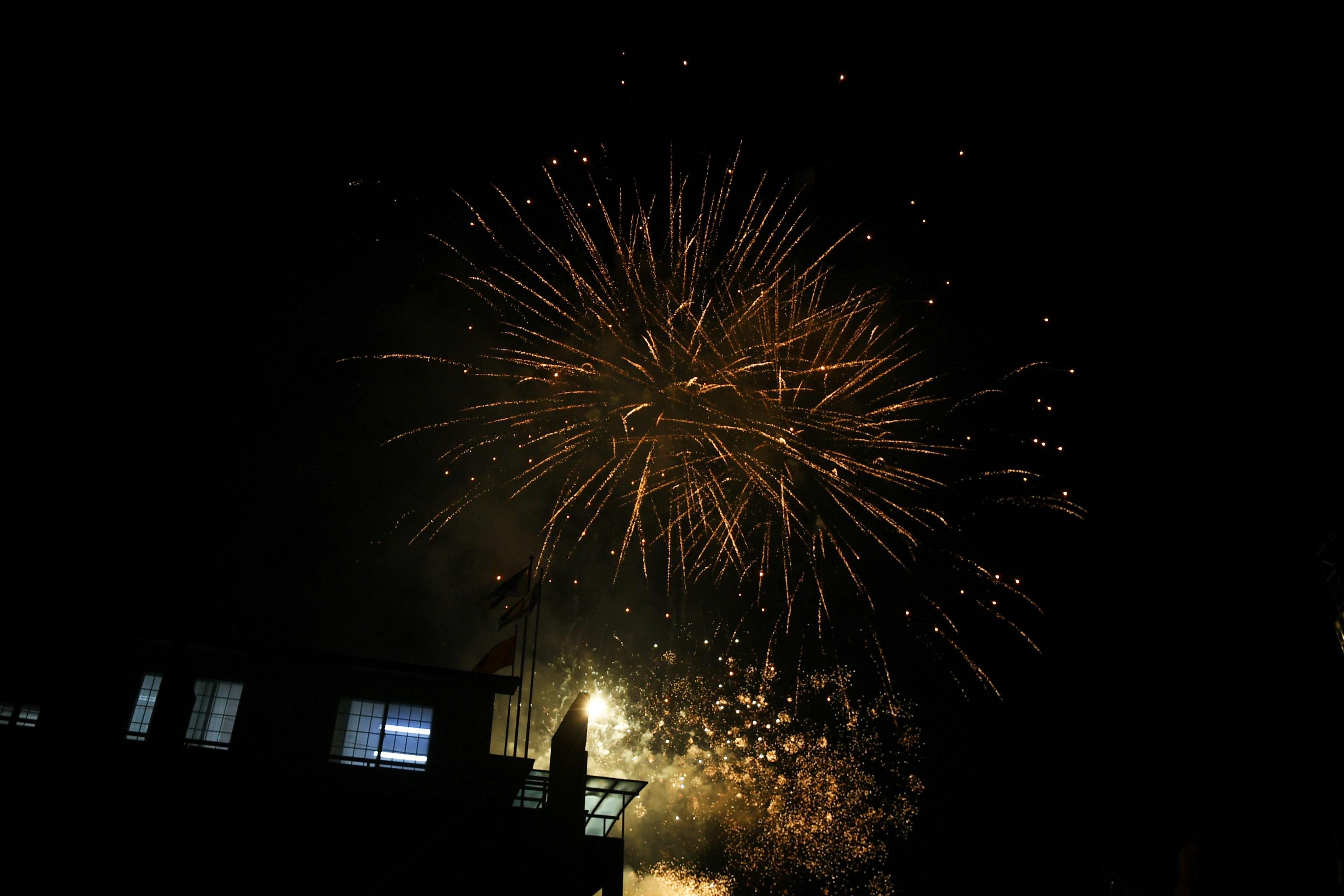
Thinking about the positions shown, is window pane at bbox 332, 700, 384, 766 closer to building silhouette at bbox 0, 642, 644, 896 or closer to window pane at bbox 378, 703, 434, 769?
building silhouette at bbox 0, 642, 644, 896

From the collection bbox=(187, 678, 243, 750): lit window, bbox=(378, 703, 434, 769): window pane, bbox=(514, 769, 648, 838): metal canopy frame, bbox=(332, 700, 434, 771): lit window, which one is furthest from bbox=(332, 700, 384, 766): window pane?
bbox=(514, 769, 648, 838): metal canopy frame

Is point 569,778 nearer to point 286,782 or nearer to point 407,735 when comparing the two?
point 407,735

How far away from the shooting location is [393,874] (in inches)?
492

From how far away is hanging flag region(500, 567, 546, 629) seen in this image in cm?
1842

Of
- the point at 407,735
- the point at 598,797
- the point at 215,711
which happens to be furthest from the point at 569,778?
the point at 215,711

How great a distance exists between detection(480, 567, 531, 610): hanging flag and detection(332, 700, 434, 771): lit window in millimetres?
2778

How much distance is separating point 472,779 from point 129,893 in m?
6.36

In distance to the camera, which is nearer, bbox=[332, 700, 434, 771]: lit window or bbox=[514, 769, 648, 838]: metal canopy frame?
bbox=[514, 769, 648, 838]: metal canopy frame

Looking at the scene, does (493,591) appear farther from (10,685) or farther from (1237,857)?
(1237,857)

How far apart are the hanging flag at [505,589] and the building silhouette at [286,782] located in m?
1.84

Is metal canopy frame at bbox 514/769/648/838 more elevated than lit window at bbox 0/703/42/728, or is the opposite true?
lit window at bbox 0/703/42/728

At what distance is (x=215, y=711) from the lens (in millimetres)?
16422

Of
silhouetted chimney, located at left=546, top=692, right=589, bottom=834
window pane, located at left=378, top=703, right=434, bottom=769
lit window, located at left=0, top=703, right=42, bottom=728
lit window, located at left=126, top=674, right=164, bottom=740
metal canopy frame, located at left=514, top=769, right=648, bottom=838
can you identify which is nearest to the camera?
silhouetted chimney, located at left=546, top=692, right=589, bottom=834

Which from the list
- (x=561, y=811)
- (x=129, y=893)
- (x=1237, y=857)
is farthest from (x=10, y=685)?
(x=1237, y=857)
